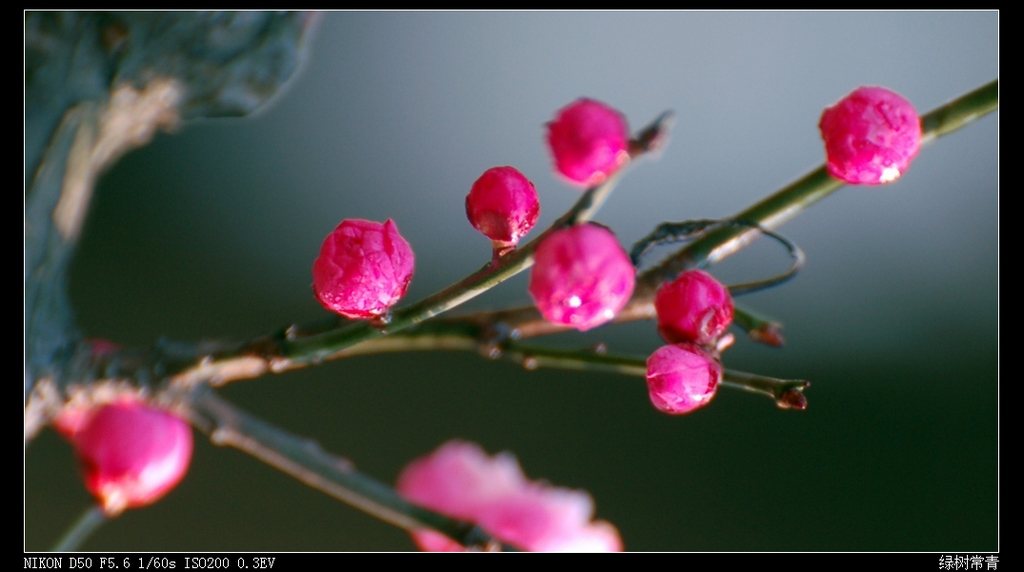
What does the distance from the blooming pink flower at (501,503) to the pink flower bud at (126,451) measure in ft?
0.40

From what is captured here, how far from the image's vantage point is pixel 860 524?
87cm

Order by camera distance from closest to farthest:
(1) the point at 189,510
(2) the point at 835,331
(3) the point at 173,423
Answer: (3) the point at 173,423 < (1) the point at 189,510 < (2) the point at 835,331

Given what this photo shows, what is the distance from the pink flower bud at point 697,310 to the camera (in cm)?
25

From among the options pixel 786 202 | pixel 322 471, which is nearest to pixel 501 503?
pixel 322 471

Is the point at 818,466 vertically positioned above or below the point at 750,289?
above

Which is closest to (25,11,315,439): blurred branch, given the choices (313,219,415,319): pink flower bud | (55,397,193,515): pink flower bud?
(55,397,193,515): pink flower bud

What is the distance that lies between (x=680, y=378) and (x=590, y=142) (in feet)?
0.25

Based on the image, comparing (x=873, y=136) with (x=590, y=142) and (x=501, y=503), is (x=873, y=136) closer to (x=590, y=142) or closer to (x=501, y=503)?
(x=590, y=142)

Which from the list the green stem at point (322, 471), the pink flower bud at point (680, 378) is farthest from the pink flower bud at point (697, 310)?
the green stem at point (322, 471)

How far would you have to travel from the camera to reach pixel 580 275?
7.6 inches
